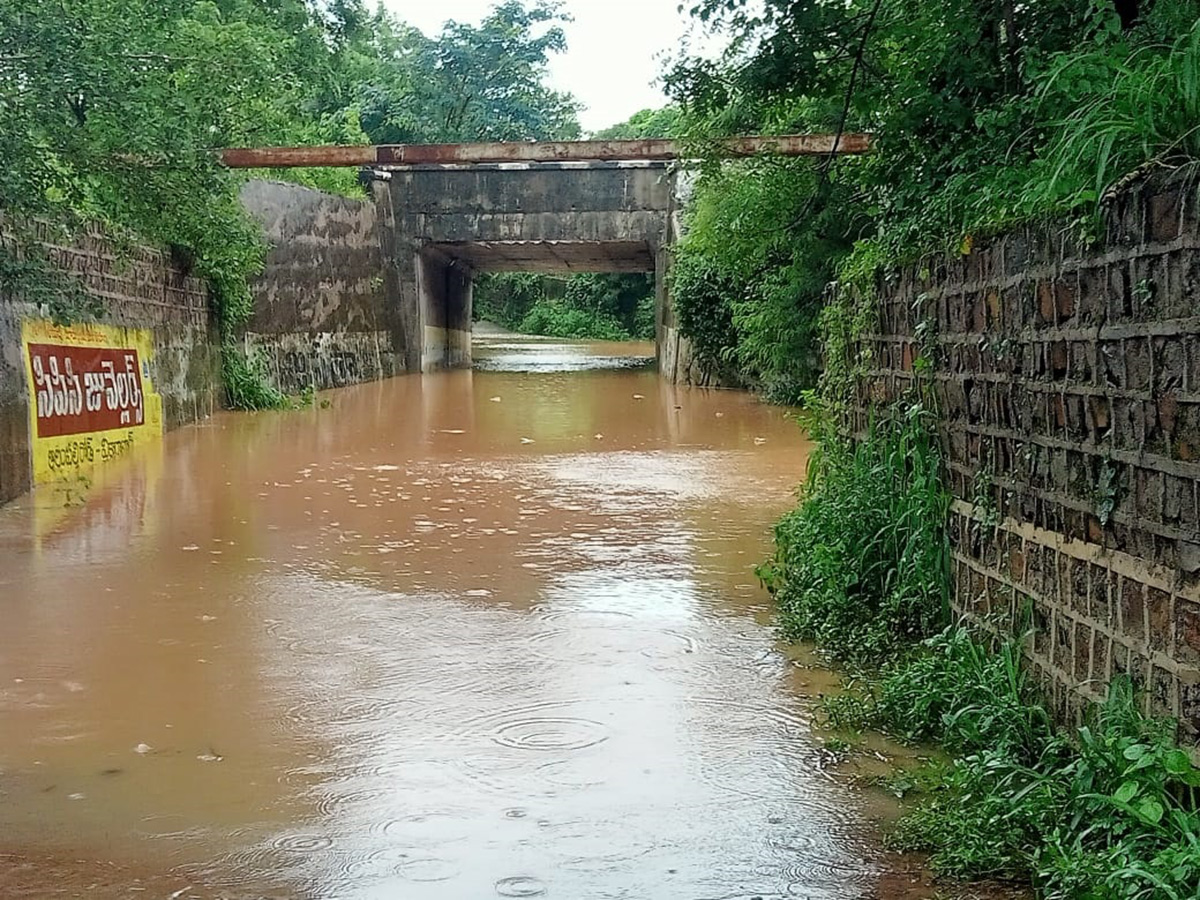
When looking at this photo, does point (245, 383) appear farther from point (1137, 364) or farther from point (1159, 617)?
point (1159, 617)

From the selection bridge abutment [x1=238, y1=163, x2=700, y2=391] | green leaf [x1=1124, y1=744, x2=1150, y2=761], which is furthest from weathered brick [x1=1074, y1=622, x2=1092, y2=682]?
bridge abutment [x1=238, y1=163, x2=700, y2=391]

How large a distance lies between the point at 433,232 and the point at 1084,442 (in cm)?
2209

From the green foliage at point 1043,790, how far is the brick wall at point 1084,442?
130mm

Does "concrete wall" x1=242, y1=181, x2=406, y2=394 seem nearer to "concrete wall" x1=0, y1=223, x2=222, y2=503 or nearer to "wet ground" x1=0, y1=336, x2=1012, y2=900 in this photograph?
"concrete wall" x1=0, y1=223, x2=222, y2=503

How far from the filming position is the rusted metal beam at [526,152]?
12.2 m

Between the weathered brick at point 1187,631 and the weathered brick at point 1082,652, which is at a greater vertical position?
the weathered brick at point 1187,631

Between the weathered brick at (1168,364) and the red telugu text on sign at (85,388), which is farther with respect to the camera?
the red telugu text on sign at (85,388)

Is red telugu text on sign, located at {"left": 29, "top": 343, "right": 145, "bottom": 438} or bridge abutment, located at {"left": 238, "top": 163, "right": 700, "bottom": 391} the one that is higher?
bridge abutment, located at {"left": 238, "top": 163, "right": 700, "bottom": 391}

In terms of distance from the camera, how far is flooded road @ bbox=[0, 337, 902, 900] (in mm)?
3537

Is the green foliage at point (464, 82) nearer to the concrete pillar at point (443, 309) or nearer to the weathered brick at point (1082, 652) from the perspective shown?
the concrete pillar at point (443, 309)

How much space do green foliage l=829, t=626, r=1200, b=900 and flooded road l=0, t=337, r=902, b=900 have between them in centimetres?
30

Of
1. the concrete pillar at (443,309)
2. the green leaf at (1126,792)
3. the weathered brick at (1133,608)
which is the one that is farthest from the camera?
the concrete pillar at (443,309)

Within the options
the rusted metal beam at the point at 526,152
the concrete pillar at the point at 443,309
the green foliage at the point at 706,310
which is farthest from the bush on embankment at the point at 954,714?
the concrete pillar at the point at 443,309

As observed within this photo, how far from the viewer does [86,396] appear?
484 inches
